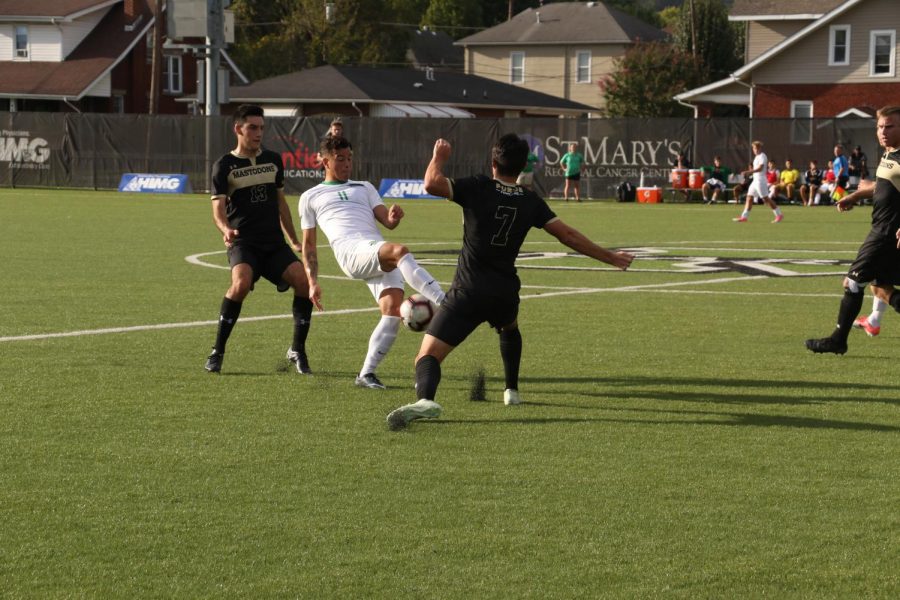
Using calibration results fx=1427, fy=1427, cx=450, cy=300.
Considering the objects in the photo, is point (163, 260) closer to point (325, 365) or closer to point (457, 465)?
point (325, 365)

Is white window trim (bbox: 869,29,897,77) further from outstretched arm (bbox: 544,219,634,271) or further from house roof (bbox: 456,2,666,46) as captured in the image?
outstretched arm (bbox: 544,219,634,271)

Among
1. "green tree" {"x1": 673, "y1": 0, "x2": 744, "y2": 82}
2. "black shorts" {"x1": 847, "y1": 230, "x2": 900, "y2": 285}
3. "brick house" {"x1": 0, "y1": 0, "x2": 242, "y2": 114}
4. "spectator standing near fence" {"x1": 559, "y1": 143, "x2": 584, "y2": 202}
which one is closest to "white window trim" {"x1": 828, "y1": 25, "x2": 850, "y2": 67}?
"spectator standing near fence" {"x1": 559, "y1": 143, "x2": 584, "y2": 202}

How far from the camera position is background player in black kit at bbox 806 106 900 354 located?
11.4 metres

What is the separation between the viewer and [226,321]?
10.8m

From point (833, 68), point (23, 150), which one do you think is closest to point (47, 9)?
point (23, 150)

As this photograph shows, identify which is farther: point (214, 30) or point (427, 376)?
point (214, 30)

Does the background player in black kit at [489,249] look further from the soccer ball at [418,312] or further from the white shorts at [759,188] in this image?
the white shorts at [759,188]

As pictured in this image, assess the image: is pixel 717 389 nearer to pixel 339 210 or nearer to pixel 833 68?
pixel 339 210

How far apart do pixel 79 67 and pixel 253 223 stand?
60613mm

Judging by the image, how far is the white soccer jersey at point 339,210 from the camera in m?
10.4

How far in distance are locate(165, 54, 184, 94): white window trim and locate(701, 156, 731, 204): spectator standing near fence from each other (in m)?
38.9

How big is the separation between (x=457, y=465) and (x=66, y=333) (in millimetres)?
6099

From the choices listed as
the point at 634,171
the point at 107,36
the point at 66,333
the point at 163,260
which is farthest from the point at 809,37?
the point at 66,333

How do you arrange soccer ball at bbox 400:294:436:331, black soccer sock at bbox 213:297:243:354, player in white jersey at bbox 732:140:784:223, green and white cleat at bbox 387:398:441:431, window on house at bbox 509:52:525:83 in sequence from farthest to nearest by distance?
window on house at bbox 509:52:525:83
player in white jersey at bbox 732:140:784:223
black soccer sock at bbox 213:297:243:354
soccer ball at bbox 400:294:436:331
green and white cleat at bbox 387:398:441:431
